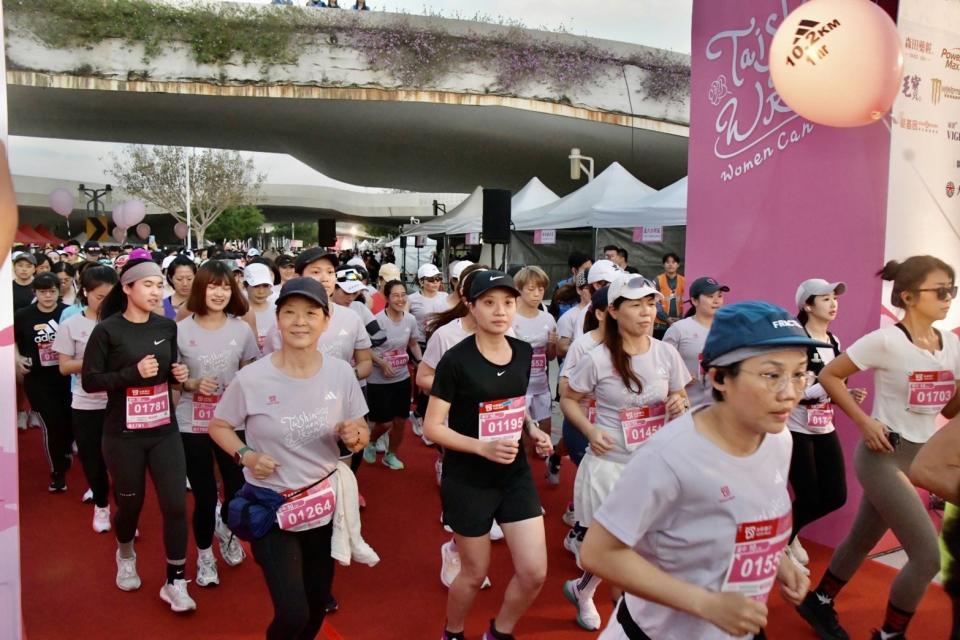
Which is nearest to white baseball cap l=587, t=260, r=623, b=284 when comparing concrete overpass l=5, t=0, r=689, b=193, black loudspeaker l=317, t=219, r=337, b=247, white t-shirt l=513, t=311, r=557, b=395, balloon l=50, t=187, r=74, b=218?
white t-shirt l=513, t=311, r=557, b=395

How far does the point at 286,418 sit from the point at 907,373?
2894mm

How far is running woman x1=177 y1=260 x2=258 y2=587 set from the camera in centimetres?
443

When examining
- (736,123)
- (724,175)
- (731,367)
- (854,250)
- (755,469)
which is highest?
(736,123)

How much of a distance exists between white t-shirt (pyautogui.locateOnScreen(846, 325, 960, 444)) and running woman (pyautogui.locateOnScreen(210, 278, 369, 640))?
8.09 feet

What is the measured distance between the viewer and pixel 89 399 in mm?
5199

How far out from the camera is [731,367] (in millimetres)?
1865

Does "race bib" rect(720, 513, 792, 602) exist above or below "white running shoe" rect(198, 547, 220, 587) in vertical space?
above

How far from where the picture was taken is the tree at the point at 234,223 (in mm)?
69000

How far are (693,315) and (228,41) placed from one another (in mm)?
19605

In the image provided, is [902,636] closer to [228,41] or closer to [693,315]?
[693,315]

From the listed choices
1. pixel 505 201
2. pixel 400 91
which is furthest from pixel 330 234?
pixel 505 201

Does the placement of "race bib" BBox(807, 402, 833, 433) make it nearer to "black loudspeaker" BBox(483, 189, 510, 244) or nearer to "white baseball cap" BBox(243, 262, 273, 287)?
"white baseball cap" BBox(243, 262, 273, 287)

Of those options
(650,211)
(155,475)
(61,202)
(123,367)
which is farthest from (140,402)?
(61,202)

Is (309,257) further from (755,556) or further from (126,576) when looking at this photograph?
(755,556)
